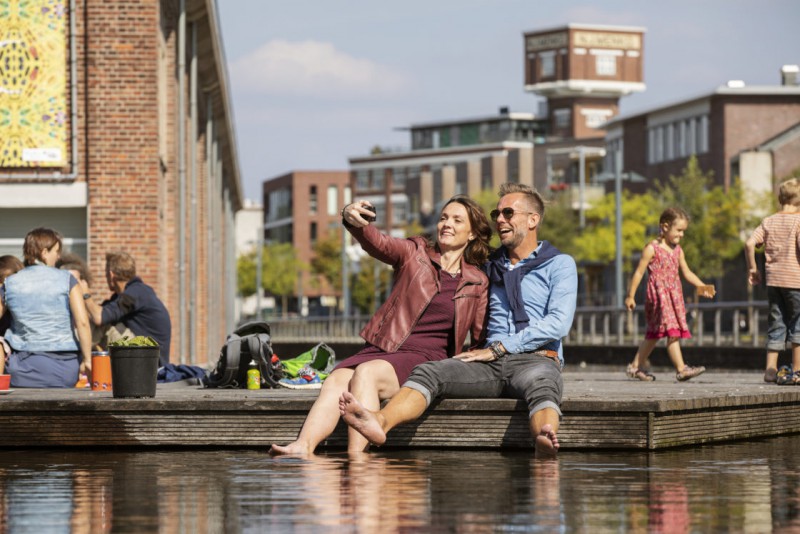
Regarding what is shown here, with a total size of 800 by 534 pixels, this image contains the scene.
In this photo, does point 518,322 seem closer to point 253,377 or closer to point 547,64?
point 253,377

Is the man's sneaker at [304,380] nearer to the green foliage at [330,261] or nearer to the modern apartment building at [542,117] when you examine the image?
the green foliage at [330,261]

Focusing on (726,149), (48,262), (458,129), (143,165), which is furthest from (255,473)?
(458,129)

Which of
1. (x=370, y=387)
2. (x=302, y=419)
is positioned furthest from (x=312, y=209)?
(x=370, y=387)

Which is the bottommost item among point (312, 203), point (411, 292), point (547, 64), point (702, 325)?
point (702, 325)

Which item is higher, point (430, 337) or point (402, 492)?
point (430, 337)

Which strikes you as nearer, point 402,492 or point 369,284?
point 402,492

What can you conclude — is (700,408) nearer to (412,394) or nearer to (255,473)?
(412,394)

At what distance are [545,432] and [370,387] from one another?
40.5 inches

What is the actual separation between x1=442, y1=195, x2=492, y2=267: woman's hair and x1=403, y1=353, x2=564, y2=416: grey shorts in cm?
64

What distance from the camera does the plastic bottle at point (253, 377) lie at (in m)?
12.3

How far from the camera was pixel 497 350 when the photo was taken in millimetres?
9844

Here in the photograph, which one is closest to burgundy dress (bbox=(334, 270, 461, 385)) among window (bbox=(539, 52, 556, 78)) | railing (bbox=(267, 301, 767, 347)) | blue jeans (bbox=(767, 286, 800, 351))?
blue jeans (bbox=(767, 286, 800, 351))

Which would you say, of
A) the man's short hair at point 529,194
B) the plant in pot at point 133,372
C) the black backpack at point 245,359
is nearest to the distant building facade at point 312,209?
the black backpack at point 245,359

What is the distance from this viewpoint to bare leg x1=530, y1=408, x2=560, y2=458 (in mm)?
9039
